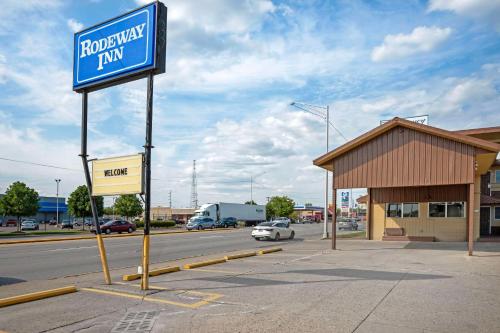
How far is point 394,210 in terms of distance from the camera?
2756 centimetres

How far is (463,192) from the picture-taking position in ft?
80.3

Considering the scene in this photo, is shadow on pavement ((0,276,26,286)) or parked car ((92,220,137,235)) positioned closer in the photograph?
shadow on pavement ((0,276,26,286))

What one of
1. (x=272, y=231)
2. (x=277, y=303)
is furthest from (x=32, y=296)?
(x=272, y=231)

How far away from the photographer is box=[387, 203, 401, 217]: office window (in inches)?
1079

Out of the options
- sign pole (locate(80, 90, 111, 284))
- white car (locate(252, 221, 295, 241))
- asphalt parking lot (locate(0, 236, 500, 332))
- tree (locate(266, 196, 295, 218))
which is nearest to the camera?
asphalt parking lot (locate(0, 236, 500, 332))

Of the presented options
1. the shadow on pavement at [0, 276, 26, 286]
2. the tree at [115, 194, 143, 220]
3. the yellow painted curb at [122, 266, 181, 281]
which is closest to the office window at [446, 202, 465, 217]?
the yellow painted curb at [122, 266, 181, 281]

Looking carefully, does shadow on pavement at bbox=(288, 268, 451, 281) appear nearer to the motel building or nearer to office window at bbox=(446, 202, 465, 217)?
the motel building

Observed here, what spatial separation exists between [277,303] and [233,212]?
55882mm

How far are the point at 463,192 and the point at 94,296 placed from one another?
22.6m

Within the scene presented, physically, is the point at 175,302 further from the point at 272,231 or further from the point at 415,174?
the point at 272,231

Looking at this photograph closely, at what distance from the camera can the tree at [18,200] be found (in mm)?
47312

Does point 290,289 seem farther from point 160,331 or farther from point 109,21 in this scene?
point 109,21

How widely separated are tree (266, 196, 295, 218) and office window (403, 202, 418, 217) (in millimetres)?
72529

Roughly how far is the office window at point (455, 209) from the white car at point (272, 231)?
11.1m
